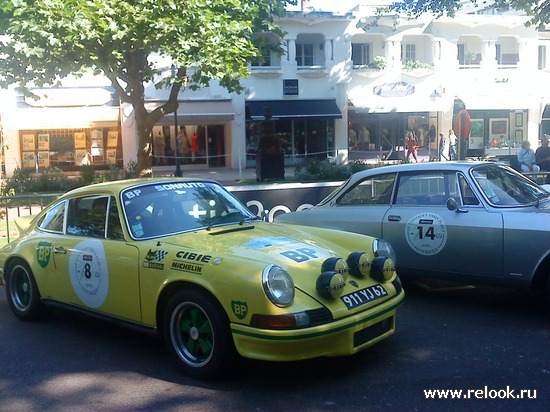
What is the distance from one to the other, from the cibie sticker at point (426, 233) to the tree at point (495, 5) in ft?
39.0

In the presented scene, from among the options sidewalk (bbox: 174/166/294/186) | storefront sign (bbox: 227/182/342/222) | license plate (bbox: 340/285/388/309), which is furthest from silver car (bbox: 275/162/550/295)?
sidewalk (bbox: 174/166/294/186)

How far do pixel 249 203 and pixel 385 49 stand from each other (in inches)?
930

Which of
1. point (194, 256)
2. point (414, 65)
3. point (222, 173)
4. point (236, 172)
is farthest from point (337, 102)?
point (194, 256)

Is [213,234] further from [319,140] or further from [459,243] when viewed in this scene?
[319,140]

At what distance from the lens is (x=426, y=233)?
6.45m

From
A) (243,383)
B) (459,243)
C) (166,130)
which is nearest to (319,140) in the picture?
(166,130)

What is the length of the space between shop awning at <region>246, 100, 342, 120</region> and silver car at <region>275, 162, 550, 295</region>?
865 inches

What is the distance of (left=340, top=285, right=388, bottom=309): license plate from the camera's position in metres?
4.45

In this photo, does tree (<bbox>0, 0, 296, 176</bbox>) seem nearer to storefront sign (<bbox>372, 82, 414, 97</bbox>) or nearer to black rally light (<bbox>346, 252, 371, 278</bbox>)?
black rally light (<bbox>346, 252, 371, 278</bbox>)

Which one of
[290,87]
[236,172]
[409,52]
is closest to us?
[236,172]

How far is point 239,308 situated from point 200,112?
80.4 ft

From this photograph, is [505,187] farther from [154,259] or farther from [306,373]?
[154,259]

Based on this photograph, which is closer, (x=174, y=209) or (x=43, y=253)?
(x=174, y=209)

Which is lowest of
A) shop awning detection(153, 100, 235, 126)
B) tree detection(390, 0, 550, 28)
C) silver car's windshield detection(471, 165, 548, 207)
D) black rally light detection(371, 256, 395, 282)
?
black rally light detection(371, 256, 395, 282)
